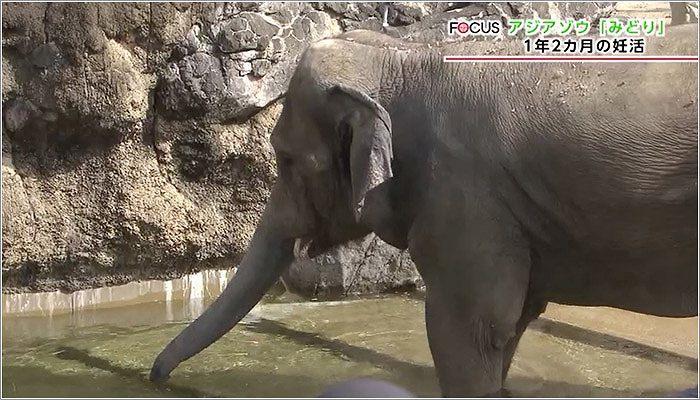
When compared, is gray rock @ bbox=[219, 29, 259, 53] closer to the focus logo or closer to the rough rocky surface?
the rough rocky surface

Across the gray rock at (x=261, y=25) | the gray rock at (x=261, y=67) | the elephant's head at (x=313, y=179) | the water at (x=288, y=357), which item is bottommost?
the water at (x=288, y=357)

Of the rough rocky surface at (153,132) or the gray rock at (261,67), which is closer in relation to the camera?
the rough rocky surface at (153,132)

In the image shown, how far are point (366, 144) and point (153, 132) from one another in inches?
101

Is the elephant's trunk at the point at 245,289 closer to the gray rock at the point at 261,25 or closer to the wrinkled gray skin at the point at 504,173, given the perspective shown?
the wrinkled gray skin at the point at 504,173

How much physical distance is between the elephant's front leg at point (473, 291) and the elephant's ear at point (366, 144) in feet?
0.66

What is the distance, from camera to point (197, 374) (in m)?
3.84

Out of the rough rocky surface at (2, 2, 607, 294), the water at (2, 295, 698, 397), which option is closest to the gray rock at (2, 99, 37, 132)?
the rough rocky surface at (2, 2, 607, 294)

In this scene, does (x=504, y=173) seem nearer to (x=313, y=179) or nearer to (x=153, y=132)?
(x=313, y=179)

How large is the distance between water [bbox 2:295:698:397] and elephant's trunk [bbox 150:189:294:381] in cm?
19

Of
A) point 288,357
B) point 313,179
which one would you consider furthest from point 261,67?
point 313,179

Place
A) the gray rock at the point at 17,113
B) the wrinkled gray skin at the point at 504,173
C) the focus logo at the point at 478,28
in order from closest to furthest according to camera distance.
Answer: the wrinkled gray skin at the point at 504,173 → the focus logo at the point at 478,28 → the gray rock at the point at 17,113

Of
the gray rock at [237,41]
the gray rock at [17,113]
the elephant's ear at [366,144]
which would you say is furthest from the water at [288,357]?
the gray rock at [237,41]

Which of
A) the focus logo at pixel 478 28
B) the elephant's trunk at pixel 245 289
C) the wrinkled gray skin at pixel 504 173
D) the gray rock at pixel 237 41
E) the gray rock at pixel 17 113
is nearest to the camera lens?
the wrinkled gray skin at pixel 504 173

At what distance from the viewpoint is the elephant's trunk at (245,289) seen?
11.6 feet
